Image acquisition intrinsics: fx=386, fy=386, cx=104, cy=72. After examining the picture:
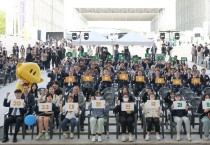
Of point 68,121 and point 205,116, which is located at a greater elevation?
point 205,116

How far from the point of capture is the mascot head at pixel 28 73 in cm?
1367

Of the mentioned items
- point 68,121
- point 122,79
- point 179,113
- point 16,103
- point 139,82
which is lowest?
point 68,121

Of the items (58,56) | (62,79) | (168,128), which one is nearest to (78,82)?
(62,79)

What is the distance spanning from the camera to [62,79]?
53.4 ft

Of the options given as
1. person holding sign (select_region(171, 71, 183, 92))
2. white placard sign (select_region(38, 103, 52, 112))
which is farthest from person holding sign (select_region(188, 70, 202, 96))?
white placard sign (select_region(38, 103, 52, 112))

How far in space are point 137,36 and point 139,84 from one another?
308 inches

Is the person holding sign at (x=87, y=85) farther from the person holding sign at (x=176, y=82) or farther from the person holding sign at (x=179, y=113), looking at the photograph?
the person holding sign at (x=179, y=113)

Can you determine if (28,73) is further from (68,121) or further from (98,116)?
(98,116)

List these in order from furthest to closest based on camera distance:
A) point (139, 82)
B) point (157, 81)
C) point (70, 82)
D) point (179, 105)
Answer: point (70, 82) < point (139, 82) < point (157, 81) < point (179, 105)

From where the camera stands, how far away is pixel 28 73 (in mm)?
13805

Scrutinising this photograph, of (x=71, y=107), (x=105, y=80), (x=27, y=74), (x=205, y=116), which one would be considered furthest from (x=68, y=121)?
(x=105, y=80)

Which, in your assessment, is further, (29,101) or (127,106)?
(29,101)

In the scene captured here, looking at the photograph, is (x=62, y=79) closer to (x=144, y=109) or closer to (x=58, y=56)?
(x=144, y=109)

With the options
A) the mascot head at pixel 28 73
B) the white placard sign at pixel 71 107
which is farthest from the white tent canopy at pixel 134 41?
the white placard sign at pixel 71 107
